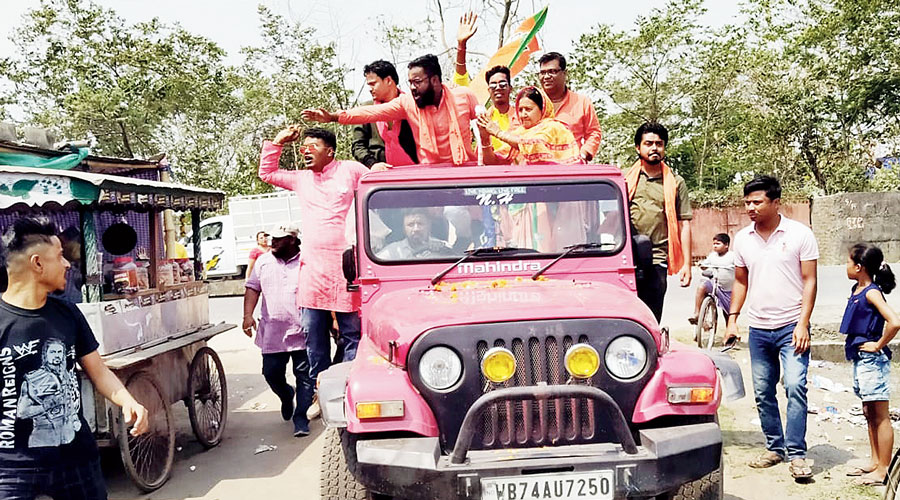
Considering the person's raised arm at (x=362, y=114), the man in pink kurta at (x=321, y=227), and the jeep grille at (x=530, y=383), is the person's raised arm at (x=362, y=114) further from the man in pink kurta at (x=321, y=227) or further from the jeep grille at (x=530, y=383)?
the jeep grille at (x=530, y=383)

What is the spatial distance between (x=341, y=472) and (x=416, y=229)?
1410mm

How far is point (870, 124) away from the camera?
2134 centimetres

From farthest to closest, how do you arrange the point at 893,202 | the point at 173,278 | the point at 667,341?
the point at 893,202 → the point at 173,278 → the point at 667,341

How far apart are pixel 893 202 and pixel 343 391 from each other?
2047 cm

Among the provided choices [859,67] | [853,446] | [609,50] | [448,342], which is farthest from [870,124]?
[448,342]

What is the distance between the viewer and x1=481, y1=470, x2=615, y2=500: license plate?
3.00 m

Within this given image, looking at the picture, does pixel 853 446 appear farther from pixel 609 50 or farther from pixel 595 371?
pixel 609 50

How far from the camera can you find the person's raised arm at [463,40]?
627cm

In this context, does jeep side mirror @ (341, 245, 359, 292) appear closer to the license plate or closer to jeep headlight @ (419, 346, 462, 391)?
jeep headlight @ (419, 346, 462, 391)

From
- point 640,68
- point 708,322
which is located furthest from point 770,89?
point 708,322

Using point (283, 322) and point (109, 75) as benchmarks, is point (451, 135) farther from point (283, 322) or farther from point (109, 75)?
point (109, 75)

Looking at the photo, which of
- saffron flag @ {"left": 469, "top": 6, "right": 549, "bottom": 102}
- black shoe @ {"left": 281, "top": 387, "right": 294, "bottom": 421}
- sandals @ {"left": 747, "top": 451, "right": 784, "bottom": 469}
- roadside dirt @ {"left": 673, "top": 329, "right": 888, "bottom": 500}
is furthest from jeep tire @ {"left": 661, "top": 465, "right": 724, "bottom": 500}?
saffron flag @ {"left": 469, "top": 6, "right": 549, "bottom": 102}

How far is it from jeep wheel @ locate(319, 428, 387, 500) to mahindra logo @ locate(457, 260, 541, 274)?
1127mm

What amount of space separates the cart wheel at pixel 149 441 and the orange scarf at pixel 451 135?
2343mm
